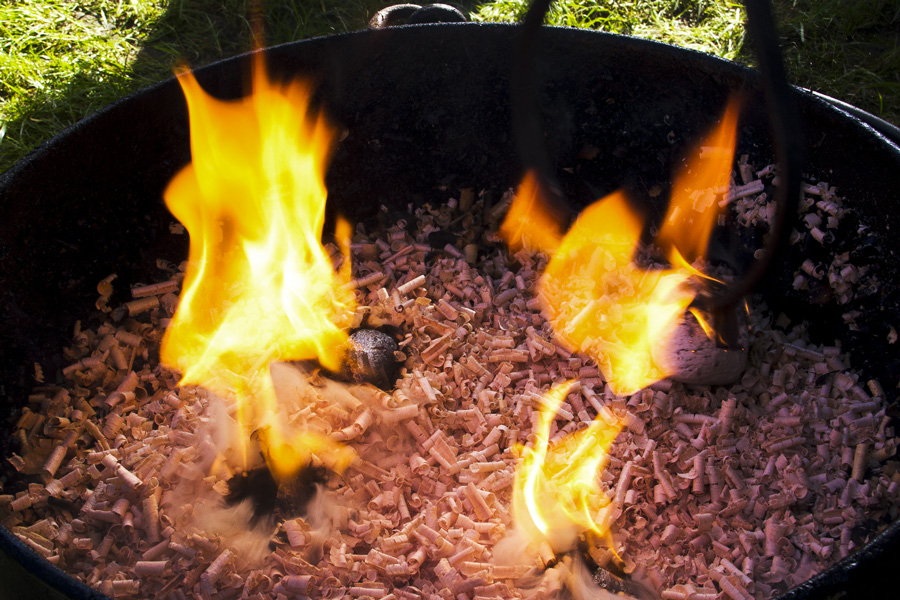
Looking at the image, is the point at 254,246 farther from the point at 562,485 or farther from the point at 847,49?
the point at 847,49

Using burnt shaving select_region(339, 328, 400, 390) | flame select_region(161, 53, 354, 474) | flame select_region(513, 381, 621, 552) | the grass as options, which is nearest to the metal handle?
flame select_region(161, 53, 354, 474)

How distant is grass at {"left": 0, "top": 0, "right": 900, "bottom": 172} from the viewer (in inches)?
122

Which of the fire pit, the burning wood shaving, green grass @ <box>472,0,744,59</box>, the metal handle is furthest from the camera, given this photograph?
green grass @ <box>472,0,744,59</box>

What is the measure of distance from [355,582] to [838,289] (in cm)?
169

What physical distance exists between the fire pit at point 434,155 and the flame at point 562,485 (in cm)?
84

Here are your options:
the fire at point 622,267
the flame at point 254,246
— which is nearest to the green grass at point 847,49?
the fire at point 622,267

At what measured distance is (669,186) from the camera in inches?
92.9

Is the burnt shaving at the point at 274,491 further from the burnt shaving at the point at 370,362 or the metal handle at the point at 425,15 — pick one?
the metal handle at the point at 425,15

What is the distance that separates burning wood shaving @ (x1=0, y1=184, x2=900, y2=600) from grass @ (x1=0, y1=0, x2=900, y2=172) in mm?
1483

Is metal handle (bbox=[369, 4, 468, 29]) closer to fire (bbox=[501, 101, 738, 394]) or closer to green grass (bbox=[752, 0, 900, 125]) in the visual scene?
fire (bbox=[501, 101, 738, 394])

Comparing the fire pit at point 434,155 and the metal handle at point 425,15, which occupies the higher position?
the metal handle at point 425,15

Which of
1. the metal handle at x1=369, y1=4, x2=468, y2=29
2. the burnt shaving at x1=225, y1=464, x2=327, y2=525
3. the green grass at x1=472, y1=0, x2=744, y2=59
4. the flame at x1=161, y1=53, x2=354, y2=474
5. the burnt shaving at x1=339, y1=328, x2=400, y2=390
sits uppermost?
the green grass at x1=472, y1=0, x2=744, y2=59

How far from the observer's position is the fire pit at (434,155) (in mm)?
1855

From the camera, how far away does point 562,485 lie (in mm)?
1773
